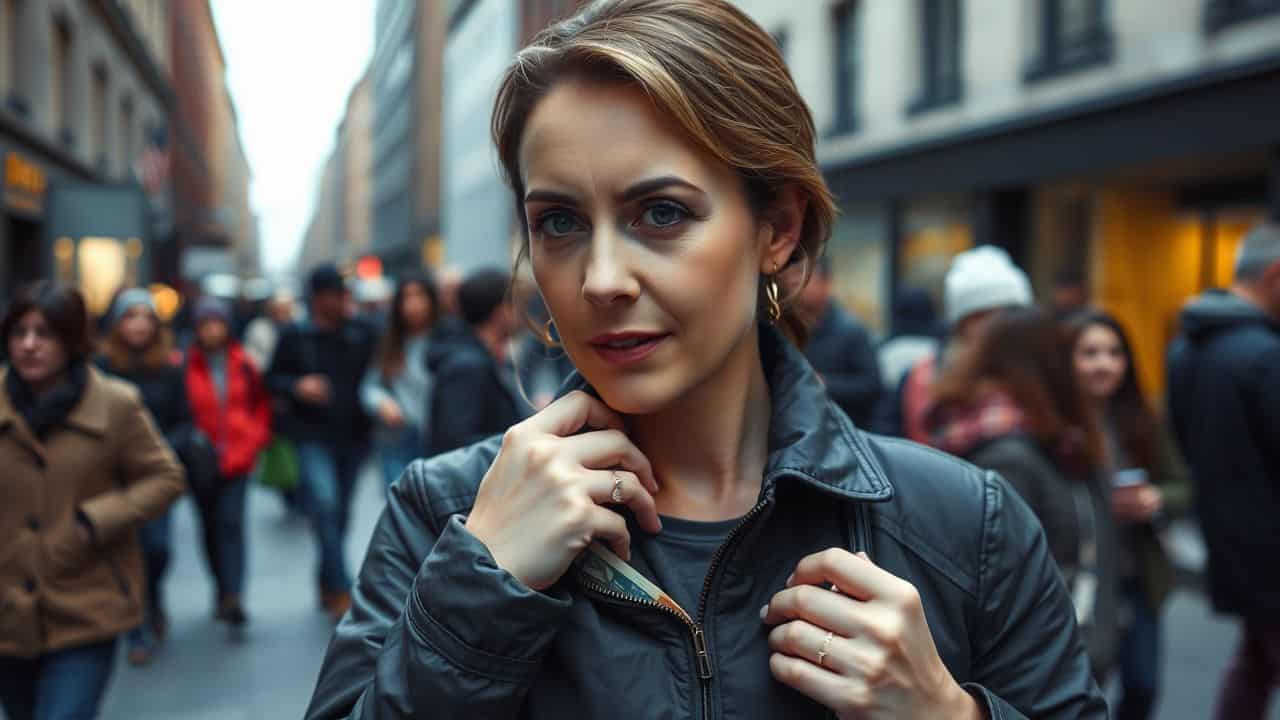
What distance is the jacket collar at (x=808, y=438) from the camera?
5.03 feet

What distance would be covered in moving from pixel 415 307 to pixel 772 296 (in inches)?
265

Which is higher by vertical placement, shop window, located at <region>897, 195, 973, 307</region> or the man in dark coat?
shop window, located at <region>897, 195, 973, 307</region>

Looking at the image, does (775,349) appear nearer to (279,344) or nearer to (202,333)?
(202,333)

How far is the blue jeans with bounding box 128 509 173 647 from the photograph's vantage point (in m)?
7.22

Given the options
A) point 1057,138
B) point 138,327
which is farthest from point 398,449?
point 1057,138

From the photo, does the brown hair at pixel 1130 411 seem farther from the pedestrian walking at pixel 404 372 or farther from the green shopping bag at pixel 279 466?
the green shopping bag at pixel 279 466

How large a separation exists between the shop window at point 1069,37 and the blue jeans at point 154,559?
32.7 ft

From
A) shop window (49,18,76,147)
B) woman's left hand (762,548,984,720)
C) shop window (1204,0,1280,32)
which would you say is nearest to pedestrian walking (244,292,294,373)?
shop window (49,18,76,147)

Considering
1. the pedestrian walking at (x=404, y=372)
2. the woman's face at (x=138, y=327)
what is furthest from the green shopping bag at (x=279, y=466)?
the woman's face at (x=138, y=327)

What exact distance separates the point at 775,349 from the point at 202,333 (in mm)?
6506

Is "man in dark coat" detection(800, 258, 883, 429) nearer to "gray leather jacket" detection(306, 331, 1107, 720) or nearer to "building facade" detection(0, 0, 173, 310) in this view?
"gray leather jacket" detection(306, 331, 1107, 720)

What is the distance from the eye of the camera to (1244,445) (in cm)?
439

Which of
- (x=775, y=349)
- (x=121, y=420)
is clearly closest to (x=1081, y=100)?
(x=121, y=420)

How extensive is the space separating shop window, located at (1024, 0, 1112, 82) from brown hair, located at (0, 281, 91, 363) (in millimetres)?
10582
